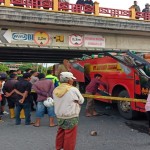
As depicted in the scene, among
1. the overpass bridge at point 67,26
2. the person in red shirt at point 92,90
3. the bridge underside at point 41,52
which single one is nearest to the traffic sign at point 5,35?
the overpass bridge at point 67,26

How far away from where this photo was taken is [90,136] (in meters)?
7.07

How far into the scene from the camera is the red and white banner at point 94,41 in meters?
16.1

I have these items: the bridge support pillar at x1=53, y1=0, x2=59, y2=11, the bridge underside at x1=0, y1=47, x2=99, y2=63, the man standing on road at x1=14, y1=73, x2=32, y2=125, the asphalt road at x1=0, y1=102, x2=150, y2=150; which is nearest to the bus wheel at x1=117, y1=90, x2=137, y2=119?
the asphalt road at x1=0, y1=102, x2=150, y2=150

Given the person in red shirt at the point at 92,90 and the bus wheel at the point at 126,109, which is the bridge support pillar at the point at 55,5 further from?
the bus wheel at the point at 126,109

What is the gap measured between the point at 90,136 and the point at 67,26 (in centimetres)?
893

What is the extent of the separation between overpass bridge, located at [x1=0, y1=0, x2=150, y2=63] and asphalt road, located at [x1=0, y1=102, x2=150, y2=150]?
570cm

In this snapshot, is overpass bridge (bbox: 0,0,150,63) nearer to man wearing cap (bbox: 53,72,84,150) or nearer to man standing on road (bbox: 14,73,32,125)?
man standing on road (bbox: 14,73,32,125)

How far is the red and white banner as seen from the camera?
634 inches

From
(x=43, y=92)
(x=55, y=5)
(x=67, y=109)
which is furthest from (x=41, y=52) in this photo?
(x=67, y=109)

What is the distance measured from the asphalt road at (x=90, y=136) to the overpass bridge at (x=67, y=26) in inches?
224

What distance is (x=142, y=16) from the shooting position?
17.4 m

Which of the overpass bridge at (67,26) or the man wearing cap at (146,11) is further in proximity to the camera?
the man wearing cap at (146,11)

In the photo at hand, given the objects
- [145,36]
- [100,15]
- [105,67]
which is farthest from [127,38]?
[105,67]

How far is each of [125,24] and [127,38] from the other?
1.46m
